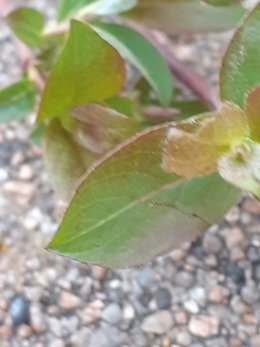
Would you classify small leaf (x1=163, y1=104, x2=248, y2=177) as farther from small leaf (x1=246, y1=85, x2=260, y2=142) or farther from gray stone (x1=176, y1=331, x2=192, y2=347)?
gray stone (x1=176, y1=331, x2=192, y2=347)

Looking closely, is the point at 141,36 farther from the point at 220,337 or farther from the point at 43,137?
the point at 220,337

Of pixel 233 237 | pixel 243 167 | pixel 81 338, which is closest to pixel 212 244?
pixel 233 237

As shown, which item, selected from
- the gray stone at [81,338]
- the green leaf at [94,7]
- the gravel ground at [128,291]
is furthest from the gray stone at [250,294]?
the green leaf at [94,7]

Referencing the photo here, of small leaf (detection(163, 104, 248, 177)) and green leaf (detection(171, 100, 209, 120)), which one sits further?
green leaf (detection(171, 100, 209, 120))

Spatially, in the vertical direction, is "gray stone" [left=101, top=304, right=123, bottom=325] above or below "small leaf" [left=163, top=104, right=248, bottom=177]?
below

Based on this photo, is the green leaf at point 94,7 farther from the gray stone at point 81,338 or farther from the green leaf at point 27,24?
the gray stone at point 81,338

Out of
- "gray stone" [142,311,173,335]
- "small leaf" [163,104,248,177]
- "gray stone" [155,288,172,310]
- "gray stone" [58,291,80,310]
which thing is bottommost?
"gray stone" [58,291,80,310]

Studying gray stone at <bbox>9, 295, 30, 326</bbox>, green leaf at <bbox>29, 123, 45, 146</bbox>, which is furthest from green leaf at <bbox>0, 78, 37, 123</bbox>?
gray stone at <bbox>9, 295, 30, 326</bbox>
